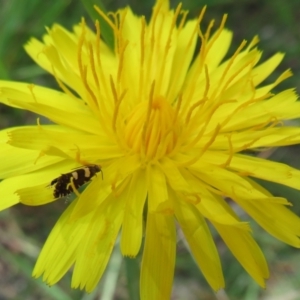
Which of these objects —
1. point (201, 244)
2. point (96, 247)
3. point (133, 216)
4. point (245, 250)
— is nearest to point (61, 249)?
point (96, 247)

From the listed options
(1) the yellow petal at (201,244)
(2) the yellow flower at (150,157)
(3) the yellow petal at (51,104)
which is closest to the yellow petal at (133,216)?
(2) the yellow flower at (150,157)

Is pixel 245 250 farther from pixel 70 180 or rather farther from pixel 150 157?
pixel 70 180

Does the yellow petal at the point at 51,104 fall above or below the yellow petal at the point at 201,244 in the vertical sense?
above

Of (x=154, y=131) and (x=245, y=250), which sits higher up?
(x=154, y=131)

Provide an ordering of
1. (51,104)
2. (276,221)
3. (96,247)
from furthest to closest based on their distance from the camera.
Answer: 1. (51,104)
2. (276,221)
3. (96,247)

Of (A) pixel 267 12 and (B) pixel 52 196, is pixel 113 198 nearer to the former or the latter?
(B) pixel 52 196

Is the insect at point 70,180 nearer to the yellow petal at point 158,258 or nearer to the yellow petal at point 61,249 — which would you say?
the yellow petal at point 61,249

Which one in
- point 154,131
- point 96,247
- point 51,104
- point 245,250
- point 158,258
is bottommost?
point 245,250
